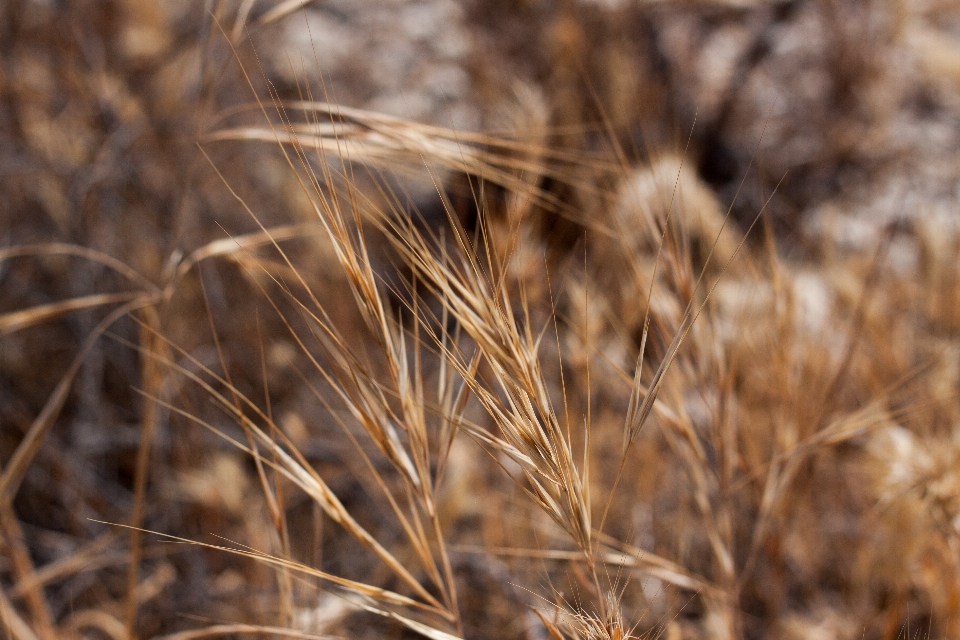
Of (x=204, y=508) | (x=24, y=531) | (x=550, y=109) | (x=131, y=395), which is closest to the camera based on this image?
(x=204, y=508)

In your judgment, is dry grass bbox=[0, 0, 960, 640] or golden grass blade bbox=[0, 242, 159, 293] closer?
dry grass bbox=[0, 0, 960, 640]

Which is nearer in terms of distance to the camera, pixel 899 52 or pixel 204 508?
pixel 204 508

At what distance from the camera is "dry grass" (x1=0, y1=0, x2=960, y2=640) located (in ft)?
1.19

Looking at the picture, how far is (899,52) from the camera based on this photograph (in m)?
1.62

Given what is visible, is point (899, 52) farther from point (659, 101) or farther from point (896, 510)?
point (896, 510)

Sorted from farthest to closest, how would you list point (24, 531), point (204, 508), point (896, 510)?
point (24, 531)
point (204, 508)
point (896, 510)

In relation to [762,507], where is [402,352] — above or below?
above

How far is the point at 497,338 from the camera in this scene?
0.30 meters

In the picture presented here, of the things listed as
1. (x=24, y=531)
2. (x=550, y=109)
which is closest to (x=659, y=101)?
(x=550, y=109)

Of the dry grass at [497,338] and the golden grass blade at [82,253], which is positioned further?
the golden grass blade at [82,253]

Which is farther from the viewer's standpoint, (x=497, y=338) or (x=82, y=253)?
(x=82, y=253)

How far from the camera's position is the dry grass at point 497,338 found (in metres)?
0.36

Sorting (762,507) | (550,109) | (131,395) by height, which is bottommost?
(131,395)

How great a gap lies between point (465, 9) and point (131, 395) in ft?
4.29
